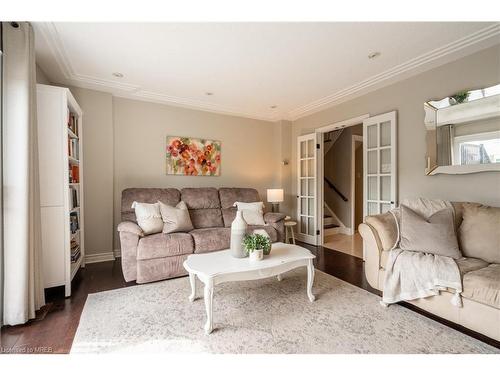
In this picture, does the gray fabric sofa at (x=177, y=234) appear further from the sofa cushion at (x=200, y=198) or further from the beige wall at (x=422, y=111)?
the beige wall at (x=422, y=111)

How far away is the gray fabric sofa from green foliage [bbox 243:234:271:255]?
101 centimetres

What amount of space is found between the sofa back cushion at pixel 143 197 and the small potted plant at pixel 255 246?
5.80 feet

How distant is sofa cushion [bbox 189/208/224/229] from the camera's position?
137 inches

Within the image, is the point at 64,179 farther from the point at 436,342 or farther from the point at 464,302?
the point at 464,302

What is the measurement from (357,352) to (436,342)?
0.59 metres

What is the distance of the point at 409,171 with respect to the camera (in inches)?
117

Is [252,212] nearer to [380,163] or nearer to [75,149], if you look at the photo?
[380,163]

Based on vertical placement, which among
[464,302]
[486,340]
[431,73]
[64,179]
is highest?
[431,73]

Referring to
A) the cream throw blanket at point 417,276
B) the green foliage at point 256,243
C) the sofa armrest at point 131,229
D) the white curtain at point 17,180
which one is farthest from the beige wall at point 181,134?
the cream throw blanket at point 417,276

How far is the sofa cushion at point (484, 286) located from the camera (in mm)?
1546

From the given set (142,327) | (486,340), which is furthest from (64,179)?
(486,340)

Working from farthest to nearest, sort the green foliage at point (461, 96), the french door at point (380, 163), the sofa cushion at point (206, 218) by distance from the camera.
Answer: the sofa cushion at point (206, 218)
the french door at point (380, 163)
the green foliage at point (461, 96)

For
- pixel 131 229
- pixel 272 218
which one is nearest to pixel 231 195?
pixel 272 218

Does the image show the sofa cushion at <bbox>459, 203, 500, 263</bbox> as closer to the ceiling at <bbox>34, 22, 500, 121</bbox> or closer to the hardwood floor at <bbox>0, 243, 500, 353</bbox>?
the hardwood floor at <bbox>0, 243, 500, 353</bbox>
